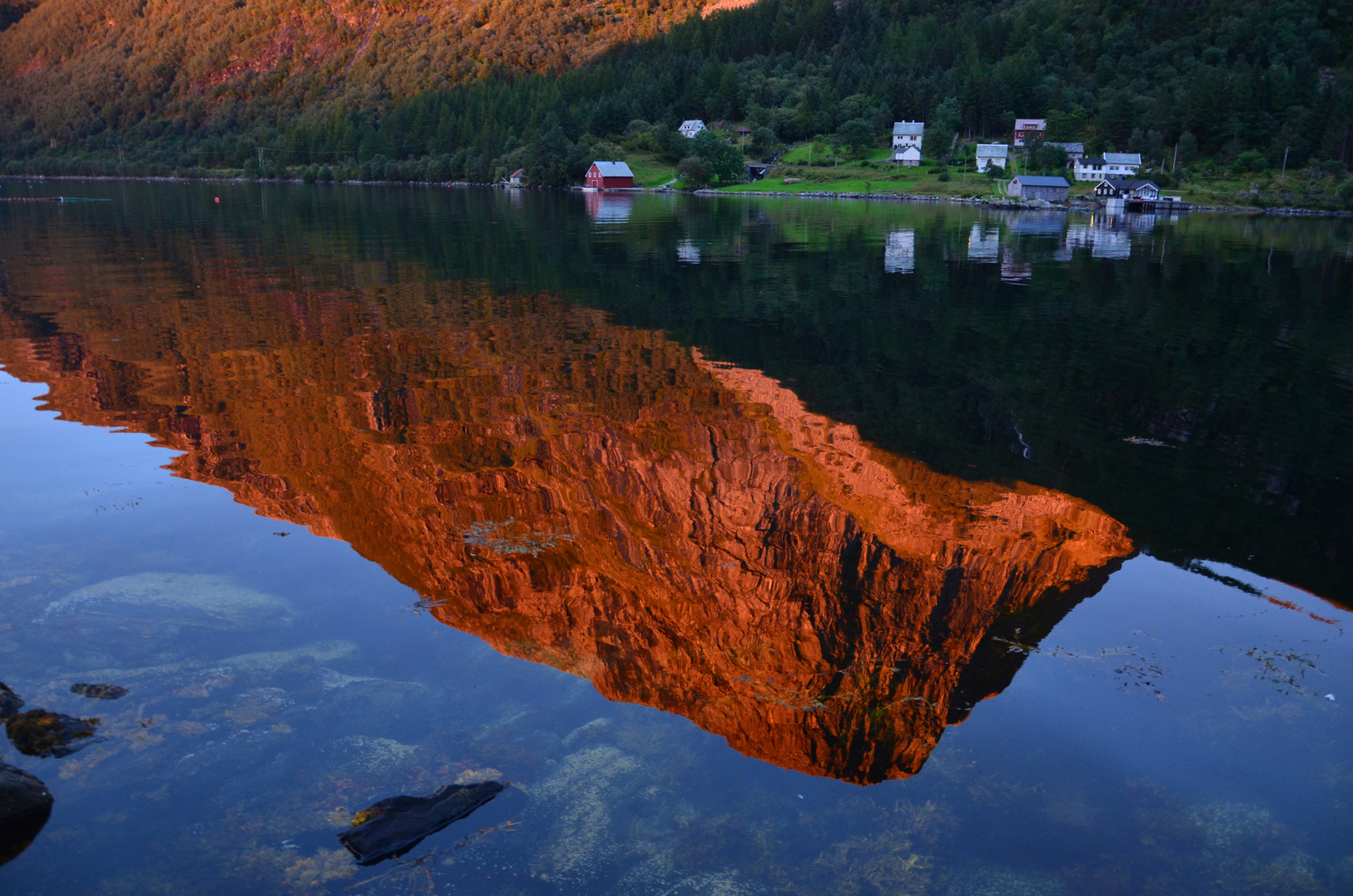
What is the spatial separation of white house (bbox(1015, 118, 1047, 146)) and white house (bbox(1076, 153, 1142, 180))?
2263 cm

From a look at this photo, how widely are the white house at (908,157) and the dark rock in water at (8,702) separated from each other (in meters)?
162

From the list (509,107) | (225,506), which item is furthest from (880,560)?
(509,107)

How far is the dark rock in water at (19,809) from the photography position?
6.62m

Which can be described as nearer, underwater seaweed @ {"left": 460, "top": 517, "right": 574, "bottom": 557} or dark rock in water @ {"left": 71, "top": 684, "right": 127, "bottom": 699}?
dark rock in water @ {"left": 71, "top": 684, "right": 127, "bottom": 699}

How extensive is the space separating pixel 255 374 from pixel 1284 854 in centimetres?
1907

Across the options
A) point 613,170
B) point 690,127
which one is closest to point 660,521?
point 613,170

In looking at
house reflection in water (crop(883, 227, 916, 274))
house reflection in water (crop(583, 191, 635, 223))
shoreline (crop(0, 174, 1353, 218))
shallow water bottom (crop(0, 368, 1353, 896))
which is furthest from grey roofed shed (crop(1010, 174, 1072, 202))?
shallow water bottom (crop(0, 368, 1353, 896))

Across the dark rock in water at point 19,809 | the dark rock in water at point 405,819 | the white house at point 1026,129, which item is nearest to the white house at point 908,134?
the white house at point 1026,129

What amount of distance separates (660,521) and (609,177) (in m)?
144

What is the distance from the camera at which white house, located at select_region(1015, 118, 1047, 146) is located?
543 ft

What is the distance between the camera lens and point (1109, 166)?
14225 centimetres

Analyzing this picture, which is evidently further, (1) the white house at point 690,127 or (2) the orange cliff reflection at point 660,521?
(1) the white house at point 690,127

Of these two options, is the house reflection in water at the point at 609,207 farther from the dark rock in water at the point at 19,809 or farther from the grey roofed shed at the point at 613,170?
the dark rock in water at the point at 19,809

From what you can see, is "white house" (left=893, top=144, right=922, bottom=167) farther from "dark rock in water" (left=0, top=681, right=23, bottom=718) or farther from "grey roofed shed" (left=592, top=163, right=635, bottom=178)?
"dark rock in water" (left=0, top=681, right=23, bottom=718)
